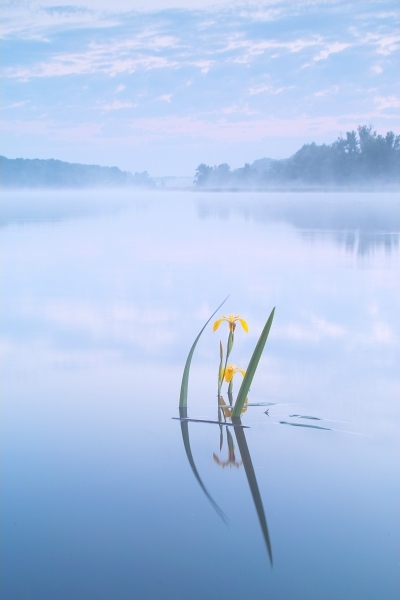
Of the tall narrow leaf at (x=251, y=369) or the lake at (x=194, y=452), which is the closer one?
the lake at (x=194, y=452)

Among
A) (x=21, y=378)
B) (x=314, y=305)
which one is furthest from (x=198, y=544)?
(x=314, y=305)

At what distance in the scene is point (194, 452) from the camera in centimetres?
162

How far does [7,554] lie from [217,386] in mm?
1033

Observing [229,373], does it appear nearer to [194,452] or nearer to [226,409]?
[226,409]

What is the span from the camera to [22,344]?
8.68 ft

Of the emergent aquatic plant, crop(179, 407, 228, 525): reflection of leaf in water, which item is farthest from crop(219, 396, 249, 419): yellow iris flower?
crop(179, 407, 228, 525): reflection of leaf in water

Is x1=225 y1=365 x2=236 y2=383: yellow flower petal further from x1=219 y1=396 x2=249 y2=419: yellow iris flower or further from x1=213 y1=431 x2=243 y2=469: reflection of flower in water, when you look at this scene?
x1=213 y1=431 x2=243 y2=469: reflection of flower in water

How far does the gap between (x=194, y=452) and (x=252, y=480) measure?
21 centimetres

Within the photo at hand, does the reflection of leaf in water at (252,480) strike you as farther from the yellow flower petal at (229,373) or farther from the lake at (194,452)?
the yellow flower petal at (229,373)

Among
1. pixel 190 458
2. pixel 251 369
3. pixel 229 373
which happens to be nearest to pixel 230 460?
pixel 190 458

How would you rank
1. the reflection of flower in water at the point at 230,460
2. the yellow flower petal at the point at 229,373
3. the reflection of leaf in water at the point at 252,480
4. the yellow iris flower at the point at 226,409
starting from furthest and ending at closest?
1. the yellow flower petal at the point at 229,373
2. the yellow iris flower at the point at 226,409
3. the reflection of flower in water at the point at 230,460
4. the reflection of leaf in water at the point at 252,480

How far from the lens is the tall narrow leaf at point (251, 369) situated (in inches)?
66.9

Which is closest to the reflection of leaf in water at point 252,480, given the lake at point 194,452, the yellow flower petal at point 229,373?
the lake at point 194,452

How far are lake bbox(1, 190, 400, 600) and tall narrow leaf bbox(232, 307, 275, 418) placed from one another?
0.15 feet
